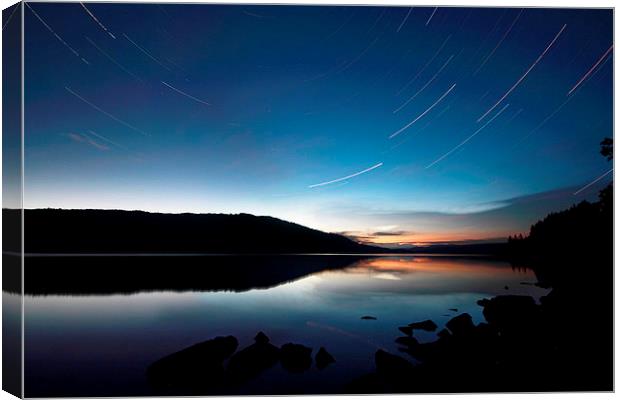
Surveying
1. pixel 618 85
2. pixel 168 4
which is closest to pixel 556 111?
pixel 618 85

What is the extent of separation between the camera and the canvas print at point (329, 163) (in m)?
4.08

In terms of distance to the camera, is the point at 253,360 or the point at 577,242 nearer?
the point at 253,360

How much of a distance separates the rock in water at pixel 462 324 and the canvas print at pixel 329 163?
23 centimetres

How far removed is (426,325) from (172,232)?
348 cm

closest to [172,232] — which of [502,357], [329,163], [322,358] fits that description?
[329,163]

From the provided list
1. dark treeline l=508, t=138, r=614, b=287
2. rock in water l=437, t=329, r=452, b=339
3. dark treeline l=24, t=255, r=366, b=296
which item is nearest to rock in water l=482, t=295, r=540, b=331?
dark treeline l=508, t=138, r=614, b=287

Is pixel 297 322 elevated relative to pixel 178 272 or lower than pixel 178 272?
lower

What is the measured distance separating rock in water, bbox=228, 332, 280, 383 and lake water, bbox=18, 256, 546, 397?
10 cm

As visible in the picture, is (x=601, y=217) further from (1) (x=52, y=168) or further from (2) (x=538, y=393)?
(1) (x=52, y=168)

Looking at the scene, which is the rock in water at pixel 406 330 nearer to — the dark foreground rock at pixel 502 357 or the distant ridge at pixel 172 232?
the dark foreground rock at pixel 502 357

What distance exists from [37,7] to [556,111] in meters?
4.96

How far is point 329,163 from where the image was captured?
455cm

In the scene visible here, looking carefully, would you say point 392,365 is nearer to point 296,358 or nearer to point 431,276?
point 296,358

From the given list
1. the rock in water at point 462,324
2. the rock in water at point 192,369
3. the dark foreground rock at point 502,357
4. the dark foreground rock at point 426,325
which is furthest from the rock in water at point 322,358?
the rock in water at point 462,324
